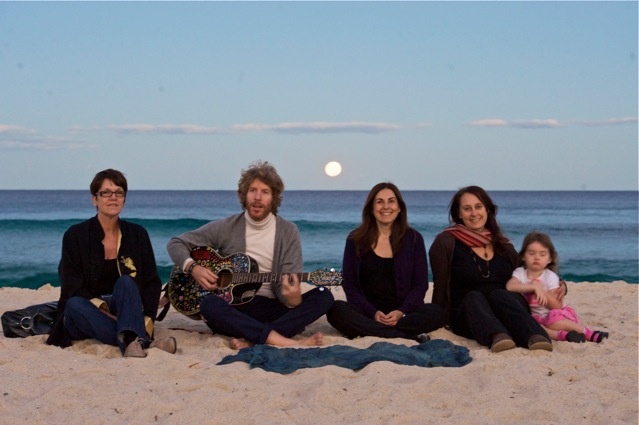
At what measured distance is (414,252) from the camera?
575 cm

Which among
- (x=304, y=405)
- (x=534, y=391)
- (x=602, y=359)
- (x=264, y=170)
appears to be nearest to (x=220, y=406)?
(x=304, y=405)

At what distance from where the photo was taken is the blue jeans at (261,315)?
5.35m

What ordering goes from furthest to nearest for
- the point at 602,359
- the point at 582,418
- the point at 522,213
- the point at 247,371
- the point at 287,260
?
the point at 522,213 → the point at 287,260 → the point at 602,359 → the point at 247,371 → the point at 582,418

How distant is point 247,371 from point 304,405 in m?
0.75

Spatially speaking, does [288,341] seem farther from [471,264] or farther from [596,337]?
[596,337]

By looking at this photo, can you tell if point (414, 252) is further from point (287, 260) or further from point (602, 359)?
point (602, 359)

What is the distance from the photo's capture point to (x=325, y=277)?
18.5ft

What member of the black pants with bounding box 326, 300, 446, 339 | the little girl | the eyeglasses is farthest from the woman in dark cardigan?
the eyeglasses

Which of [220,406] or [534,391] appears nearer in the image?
[220,406]

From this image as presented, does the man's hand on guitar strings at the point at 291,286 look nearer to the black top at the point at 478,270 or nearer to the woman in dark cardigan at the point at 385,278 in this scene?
the woman in dark cardigan at the point at 385,278

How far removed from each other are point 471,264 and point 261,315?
1.67 metres

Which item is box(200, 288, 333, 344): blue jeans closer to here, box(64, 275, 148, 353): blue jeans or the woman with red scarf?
box(64, 275, 148, 353): blue jeans

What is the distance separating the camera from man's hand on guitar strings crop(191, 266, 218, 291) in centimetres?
541

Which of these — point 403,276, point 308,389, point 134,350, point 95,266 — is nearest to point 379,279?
point 403,276
